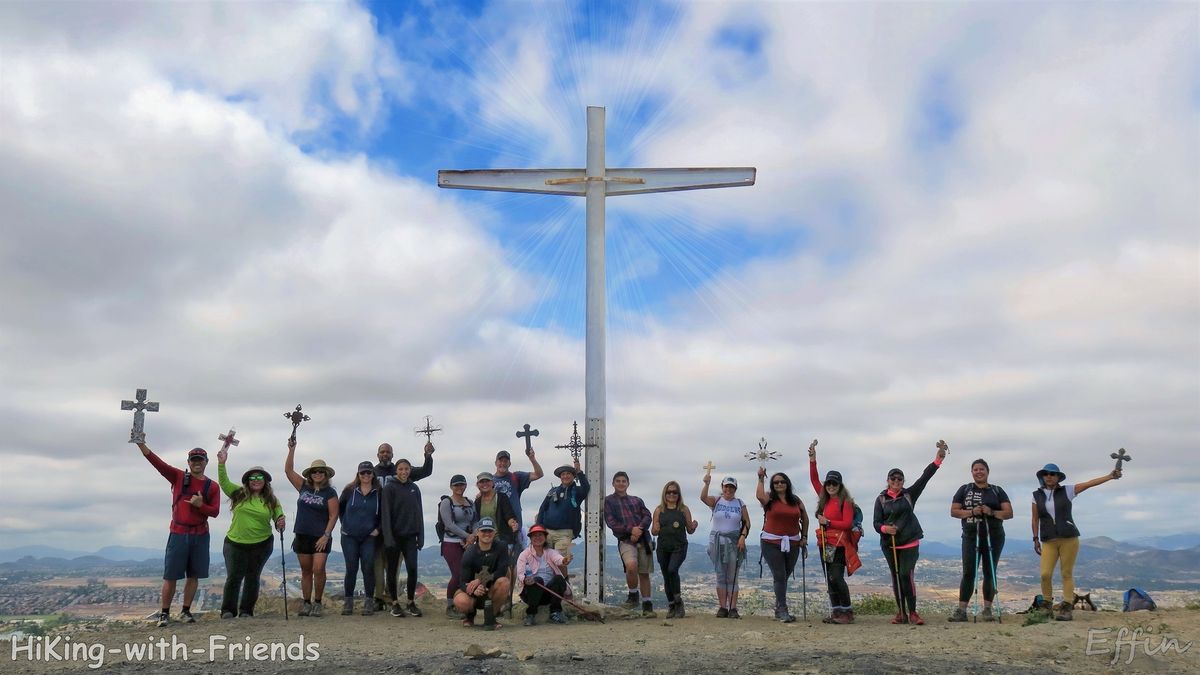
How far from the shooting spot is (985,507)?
12.5 metres

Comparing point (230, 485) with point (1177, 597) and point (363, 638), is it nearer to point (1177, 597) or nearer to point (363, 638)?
point (363, 638)

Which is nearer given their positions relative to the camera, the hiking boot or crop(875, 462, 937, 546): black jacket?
the hiking boot

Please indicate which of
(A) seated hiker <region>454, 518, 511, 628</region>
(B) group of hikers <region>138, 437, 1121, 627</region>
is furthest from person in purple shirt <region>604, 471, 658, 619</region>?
(A) seated hiker <region>454, 518, 511, 628</region>

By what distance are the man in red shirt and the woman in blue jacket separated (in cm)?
178

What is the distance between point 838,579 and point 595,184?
8.03 m

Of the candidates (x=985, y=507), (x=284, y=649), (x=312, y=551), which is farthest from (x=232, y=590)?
(x=985, y=507)

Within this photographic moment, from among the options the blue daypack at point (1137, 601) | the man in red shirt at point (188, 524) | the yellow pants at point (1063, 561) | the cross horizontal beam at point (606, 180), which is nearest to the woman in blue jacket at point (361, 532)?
the man in red shirt at point (188, 524)

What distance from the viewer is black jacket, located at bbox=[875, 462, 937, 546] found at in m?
12.7

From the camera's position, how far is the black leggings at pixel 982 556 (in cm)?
1251

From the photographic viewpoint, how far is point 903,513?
41.6ft

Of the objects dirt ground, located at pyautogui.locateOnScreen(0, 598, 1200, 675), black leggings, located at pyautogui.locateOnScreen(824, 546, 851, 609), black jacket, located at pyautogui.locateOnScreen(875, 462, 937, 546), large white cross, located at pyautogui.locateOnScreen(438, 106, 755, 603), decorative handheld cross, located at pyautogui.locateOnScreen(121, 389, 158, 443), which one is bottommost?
dirt ground, located at pyautogui.locateOnScreen(0, 598, 1200, 675)

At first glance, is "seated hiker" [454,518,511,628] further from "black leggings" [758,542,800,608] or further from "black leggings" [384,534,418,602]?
"black leggings" [758,542,800,608]

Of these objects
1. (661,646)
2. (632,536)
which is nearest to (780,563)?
(632,536)

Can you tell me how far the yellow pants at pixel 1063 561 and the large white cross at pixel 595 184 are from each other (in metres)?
7.01
